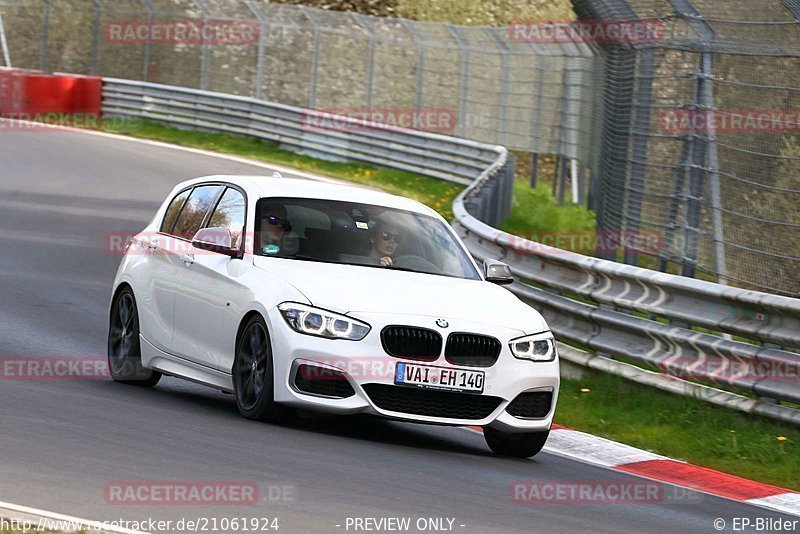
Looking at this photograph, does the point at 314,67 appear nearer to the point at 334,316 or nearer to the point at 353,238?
the point at 353,238

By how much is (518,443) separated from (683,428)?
1729 millimetres

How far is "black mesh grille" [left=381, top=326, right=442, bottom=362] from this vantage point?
886 centimetres

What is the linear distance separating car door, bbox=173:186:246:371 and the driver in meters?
0.81

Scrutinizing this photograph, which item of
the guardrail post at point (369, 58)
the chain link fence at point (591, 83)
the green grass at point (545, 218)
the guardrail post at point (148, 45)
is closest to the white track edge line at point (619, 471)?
the chain link fence at point (591, 83)

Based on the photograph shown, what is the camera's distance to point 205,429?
8.75 meters

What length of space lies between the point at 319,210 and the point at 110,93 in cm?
2659

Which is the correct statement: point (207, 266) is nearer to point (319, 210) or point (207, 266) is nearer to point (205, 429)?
point (319, 210)

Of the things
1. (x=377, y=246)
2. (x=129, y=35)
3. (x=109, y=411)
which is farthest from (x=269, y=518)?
(x=129, y=35)

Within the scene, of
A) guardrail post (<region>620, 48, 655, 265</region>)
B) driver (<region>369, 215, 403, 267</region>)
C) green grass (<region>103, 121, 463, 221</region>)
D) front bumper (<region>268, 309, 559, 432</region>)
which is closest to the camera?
front bumper (<region>268, 309, 559, 432</region>)

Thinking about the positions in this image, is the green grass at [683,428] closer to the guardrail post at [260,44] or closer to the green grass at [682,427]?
the green grass at [682,427]

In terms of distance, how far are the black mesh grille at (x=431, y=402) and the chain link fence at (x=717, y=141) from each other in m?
2.77

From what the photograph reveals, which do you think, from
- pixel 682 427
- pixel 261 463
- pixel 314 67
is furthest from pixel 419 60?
pixel 261 463

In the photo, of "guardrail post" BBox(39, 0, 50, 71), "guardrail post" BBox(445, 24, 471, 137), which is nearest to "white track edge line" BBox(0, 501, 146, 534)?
"guardrail post" BBox(445, 24, 471, 137)

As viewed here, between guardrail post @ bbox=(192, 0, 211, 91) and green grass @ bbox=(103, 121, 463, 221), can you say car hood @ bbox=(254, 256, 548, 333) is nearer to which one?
green grass @ bbox=(103, 121, 463, 221)
